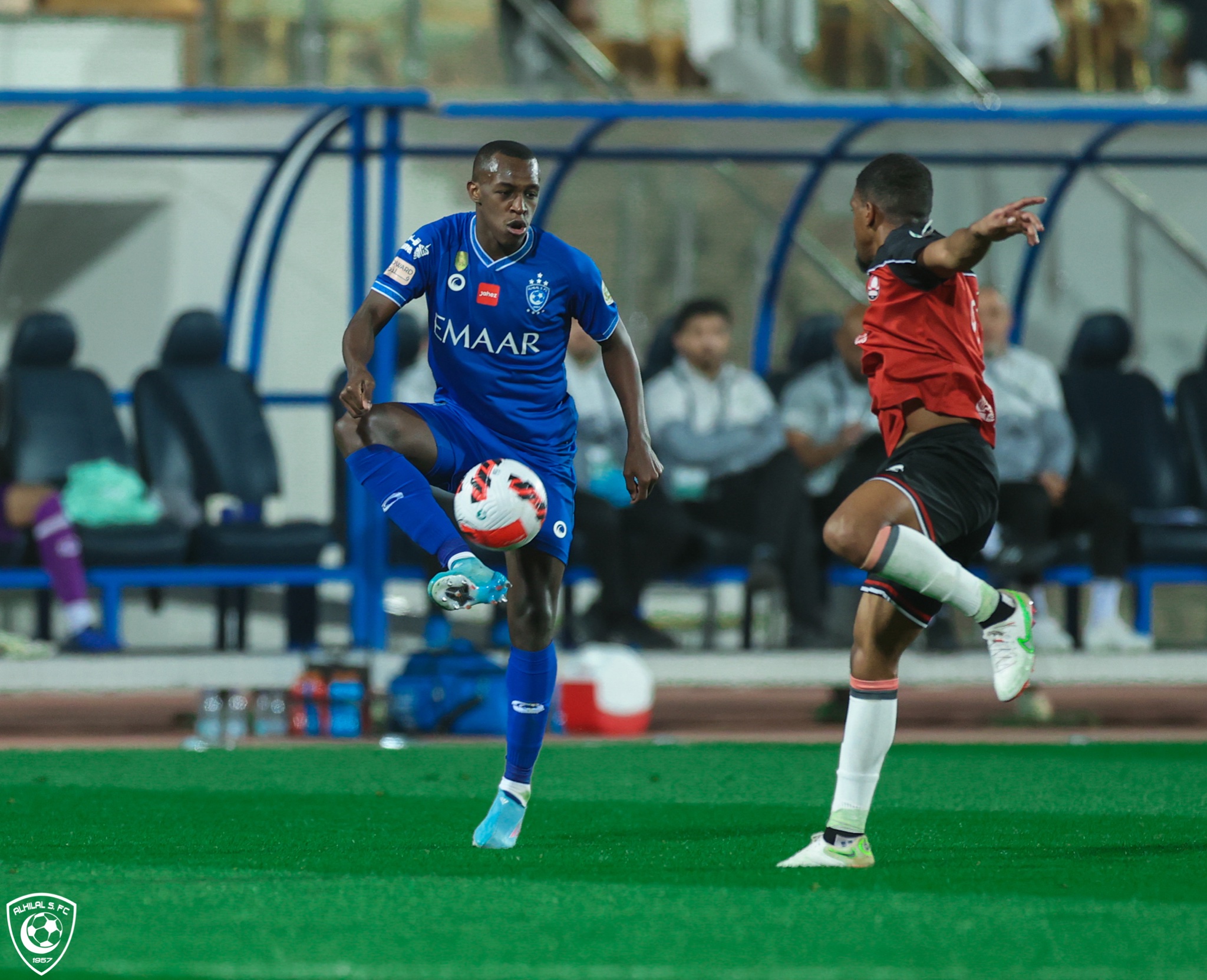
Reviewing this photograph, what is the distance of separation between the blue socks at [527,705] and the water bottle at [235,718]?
14.2ft

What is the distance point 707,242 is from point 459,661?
23.1ft

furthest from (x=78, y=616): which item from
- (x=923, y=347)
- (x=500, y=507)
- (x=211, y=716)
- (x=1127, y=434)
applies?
(x=923, y=347)

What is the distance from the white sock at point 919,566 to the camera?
500cm

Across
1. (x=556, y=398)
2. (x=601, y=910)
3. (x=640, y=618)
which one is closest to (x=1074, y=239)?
(x=640, y=618)

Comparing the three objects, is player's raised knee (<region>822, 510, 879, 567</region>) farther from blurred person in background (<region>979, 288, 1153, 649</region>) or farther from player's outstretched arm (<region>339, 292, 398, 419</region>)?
blurred person in background (<region>979, 288, 1153, 649</region>)

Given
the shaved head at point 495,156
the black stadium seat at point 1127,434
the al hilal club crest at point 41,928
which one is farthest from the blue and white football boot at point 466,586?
the black stadium seat at point 1127,434

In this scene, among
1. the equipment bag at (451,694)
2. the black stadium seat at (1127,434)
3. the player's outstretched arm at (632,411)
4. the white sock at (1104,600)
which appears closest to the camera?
the player's outstretched arm at (632,411)

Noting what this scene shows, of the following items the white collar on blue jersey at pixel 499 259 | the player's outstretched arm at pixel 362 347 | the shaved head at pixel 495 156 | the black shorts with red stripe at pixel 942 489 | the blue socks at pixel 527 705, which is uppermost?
the shaved head at pixel 495 156

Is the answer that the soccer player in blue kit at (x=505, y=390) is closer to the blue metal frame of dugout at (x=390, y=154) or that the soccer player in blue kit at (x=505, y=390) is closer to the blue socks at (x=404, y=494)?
the blue socks at (x=404, y=494)

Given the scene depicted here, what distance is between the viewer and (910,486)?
17.1 ft

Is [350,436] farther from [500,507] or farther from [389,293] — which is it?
[500,507]

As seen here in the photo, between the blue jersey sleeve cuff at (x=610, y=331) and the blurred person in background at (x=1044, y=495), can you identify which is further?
the blurred person in background at (x=1044, y=495)

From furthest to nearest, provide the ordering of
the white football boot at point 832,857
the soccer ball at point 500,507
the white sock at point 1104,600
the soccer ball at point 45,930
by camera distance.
Result: the white sock at point 1104,600 → the soccer ball at point 500,507 → the white football boot at point 832,857 → the soccer ball at point 45,930

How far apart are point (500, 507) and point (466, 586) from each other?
363 mm
